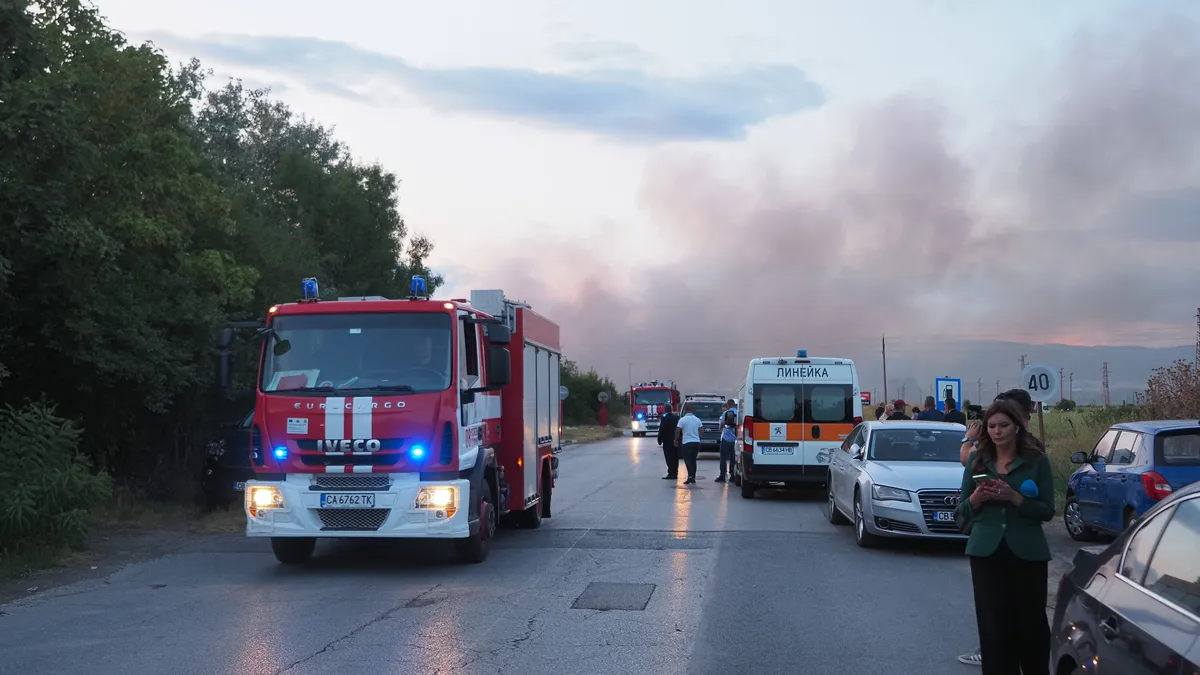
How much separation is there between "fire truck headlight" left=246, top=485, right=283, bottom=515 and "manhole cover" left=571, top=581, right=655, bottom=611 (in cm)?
335

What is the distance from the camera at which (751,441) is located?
2144 cm

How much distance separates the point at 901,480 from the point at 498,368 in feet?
16.4

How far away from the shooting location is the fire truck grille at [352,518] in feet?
38.5

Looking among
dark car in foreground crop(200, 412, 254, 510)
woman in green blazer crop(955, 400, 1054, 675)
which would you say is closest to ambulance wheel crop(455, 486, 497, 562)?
dark car in foreground crop(200, 412, 254, 510)

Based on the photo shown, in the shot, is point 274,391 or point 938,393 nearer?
point 274,391

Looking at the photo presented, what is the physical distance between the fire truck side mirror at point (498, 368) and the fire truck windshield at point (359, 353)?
22.6 inches

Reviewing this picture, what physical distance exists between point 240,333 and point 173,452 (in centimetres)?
286

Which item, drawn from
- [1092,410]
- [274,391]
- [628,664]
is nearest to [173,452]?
[274,391]

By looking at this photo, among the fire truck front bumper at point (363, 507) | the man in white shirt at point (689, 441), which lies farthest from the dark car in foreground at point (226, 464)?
the man in white shirt at point (689, 441)

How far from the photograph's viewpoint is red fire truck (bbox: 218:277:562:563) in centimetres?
1168

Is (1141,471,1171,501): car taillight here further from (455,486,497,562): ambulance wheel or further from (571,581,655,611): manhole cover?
(455,486,497,562): ambulance wheel

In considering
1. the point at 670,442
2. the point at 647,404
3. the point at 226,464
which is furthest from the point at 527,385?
the point at 647,404

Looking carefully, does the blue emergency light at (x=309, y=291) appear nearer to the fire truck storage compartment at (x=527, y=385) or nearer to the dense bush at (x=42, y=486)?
the fire truck storage compartment at (x=527, y=385)

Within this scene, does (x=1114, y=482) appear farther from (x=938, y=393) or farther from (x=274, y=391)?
(x=938, y=393)
